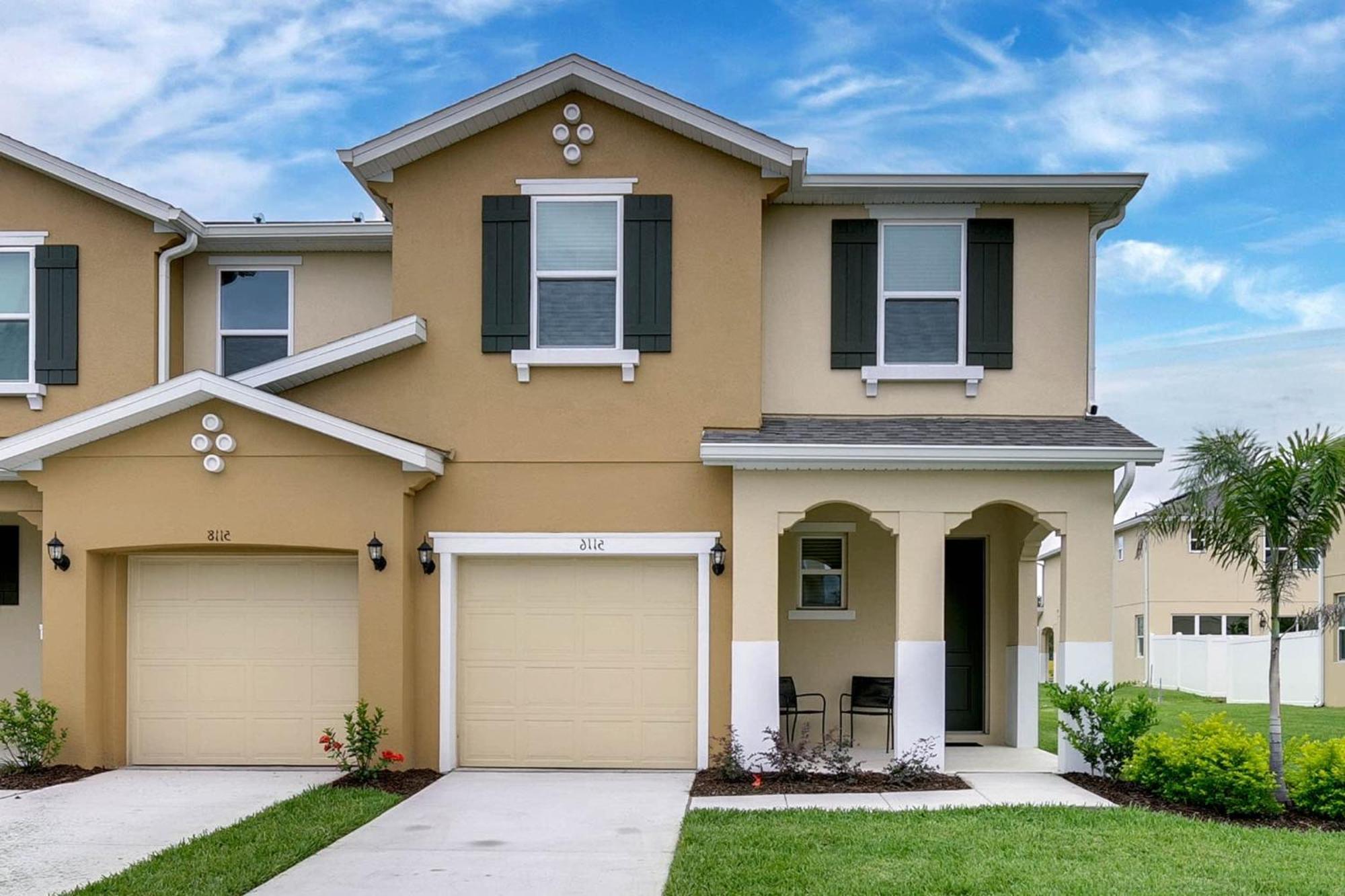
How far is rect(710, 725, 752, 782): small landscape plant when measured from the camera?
425 inches

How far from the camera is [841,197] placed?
477 inches

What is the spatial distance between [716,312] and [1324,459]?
18.4 ft

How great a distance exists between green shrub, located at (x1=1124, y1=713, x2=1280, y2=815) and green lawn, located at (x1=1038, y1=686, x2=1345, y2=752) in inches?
141

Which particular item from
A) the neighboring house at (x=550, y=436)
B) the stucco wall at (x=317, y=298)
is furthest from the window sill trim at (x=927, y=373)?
the stucco wall at (x=317, y=298)

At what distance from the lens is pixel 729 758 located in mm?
10844

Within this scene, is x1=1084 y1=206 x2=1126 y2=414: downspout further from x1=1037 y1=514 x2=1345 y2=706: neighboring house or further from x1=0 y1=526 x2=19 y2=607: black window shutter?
x1=1037 y1=514 x2=1345 y2=706: neighboring house

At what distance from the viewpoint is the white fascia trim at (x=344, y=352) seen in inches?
451

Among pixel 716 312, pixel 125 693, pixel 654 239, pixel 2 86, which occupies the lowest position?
pixel 125 693

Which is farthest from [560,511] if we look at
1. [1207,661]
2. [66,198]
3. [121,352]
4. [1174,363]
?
[1207,661]

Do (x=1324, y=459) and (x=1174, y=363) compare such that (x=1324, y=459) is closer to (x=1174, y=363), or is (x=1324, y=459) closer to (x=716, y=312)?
(x=716, y=312)

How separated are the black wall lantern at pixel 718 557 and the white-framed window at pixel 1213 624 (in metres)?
24.9

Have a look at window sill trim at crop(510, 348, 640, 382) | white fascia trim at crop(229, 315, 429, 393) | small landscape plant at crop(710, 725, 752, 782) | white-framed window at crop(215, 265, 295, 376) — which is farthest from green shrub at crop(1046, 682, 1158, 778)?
white-framed window at crop(215, 265, 295, 376)

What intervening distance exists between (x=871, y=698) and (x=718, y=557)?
2738mm

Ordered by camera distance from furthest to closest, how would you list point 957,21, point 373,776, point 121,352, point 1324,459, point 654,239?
1. point 957,21
2. point 121,352
3. point 654,239
4. point 373,776
5. point 1324,459
